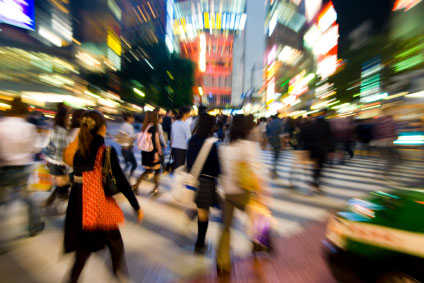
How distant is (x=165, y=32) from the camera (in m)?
71.9

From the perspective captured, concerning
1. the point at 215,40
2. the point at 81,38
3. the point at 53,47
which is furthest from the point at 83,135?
the point at 215,40

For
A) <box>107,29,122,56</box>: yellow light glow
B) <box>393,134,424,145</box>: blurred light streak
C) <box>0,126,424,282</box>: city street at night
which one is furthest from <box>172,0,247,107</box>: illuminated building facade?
<box>0,126,424,282</box>: city street at night

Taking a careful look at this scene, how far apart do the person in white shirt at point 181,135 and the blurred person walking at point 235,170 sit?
324 centimetres

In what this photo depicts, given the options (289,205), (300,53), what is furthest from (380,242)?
(300,53)

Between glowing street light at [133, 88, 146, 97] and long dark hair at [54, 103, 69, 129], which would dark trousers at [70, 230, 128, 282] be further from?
glowing street light at [133, 88, 146, 97]

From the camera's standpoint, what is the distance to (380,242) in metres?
2.18

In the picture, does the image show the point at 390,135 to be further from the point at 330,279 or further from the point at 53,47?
the point at 53,47

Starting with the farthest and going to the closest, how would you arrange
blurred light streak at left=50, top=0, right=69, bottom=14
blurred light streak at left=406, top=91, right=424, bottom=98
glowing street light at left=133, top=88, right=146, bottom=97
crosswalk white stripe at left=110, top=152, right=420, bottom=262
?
1. glowing street light at left=133, top=88, right=146, bottom=97
2. blurred light streak at left=50, top=0, right=69, bottom=14
3. blurred light streak at left=406, top=91, right=424, bottom=98
4. crosswalk white stripe at left=110, top=152, right=420, bottom=262

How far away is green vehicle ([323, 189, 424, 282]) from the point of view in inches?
81.9

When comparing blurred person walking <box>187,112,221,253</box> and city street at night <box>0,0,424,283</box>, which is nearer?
city street at night <box>0,0,424,283</box>

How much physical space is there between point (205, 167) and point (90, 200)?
4.02 feet

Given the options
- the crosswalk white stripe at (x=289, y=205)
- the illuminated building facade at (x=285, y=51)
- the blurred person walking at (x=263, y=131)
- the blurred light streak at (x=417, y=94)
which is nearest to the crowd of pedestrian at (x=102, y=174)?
the crosswalk white stripe at (x=289, y=205)

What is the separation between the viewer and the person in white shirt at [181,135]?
5.99m

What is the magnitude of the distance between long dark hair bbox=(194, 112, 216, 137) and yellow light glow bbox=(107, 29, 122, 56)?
50.6m
